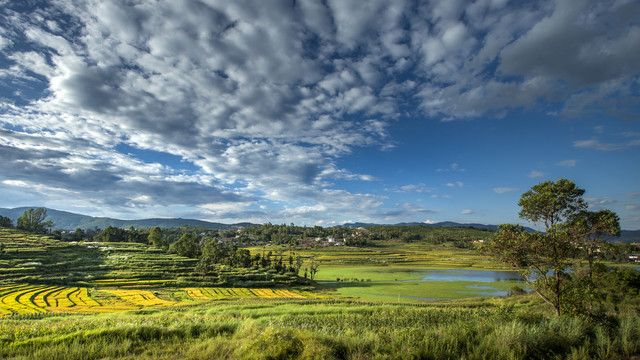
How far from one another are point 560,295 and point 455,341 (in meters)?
9.49

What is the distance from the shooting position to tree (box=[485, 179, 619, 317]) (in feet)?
42.4

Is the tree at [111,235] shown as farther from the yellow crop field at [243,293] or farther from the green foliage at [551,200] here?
the green foliage at [551,200]

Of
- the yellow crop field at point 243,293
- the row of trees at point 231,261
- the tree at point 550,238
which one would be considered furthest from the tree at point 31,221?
the tree at point 550,238

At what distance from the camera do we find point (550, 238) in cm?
1304

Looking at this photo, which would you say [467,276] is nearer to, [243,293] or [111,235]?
[243,293]

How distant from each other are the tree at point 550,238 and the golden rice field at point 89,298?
41820 mm

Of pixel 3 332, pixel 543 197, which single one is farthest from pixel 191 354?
pixel 543 197

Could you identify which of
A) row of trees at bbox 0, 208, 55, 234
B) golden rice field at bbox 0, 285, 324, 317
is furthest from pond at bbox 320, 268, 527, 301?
row of trees at bbox 0, 208, 55, 234

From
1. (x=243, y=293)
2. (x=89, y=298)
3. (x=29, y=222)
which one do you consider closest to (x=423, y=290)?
(x=243, y=293)

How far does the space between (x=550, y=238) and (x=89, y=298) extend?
56235mm

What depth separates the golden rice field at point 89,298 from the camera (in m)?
34.2

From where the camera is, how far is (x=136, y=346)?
24.4 ft

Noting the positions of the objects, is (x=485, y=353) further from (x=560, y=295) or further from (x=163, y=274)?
(x=163, y=274)

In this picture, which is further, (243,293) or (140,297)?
(243,293)
